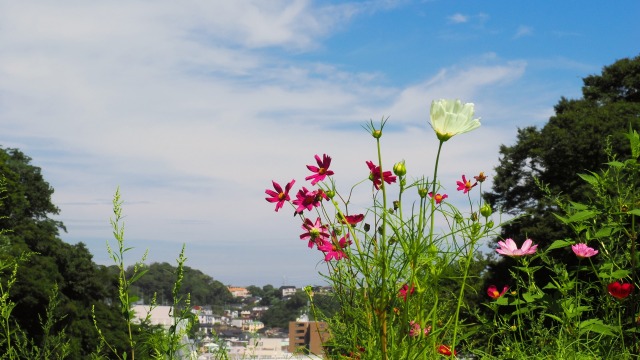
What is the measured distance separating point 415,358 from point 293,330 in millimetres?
78890

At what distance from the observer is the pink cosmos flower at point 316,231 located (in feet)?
7.80

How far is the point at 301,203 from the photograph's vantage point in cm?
243

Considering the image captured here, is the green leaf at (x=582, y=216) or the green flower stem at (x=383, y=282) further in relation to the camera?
the green leaf at (x=582, y=216)

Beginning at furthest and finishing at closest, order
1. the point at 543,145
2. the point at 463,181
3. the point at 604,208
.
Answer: the point at 543,145, the point at 463,181, the point at 604,208

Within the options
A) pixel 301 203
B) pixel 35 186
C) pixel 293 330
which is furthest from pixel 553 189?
pixel 293 330

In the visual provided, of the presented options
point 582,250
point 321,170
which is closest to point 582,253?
point 582,250

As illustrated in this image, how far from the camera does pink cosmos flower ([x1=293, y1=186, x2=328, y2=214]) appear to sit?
235 cm

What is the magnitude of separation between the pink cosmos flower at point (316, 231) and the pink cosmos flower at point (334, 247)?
0.05 metres

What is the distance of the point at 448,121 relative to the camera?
1.77m

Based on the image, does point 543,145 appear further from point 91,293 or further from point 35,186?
point 35,186

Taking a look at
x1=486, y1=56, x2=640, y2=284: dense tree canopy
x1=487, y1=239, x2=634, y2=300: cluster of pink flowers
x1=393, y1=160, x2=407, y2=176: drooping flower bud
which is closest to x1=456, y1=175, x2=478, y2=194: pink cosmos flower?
x1=487, y1=239, x2=634, y2=300: cluster of pink flowers

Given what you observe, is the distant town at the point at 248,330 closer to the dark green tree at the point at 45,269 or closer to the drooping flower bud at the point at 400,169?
the drooping flower bud at the point at 400,169

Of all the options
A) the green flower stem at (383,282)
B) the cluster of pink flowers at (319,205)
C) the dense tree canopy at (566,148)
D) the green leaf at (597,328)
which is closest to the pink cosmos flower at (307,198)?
the cluster of pink flowers at (319,205)

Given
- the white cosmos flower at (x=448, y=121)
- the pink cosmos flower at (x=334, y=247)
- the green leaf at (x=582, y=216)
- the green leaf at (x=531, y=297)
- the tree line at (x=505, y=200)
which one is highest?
the tree line at (x=505, y=200)
